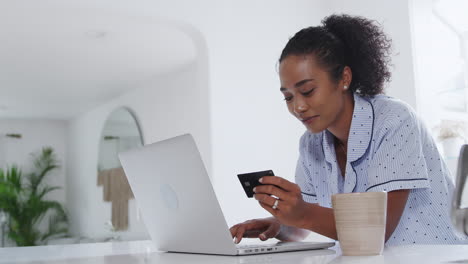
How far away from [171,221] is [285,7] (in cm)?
274

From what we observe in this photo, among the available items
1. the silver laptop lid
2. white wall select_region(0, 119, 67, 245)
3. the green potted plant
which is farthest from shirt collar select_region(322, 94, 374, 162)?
white wall select_region(0, 119, 67, 245)

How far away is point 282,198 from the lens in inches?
41.0

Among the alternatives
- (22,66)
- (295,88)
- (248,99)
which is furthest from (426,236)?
(22,66)

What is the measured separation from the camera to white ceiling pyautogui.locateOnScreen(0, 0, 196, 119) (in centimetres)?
Result: 364

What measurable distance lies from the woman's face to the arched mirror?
4626mm

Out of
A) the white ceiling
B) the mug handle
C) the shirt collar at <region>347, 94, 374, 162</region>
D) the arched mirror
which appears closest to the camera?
the mug handle

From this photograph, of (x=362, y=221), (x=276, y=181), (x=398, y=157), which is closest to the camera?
(x=362, y=221)

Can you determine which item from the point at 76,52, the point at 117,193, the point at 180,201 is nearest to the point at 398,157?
the point at 180,201

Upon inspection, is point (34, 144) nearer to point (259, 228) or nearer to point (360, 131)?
point (259, 228)

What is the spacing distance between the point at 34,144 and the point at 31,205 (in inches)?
47.0

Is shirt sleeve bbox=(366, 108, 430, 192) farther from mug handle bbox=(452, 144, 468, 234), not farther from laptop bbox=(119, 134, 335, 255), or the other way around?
mug handle bbox=(452, 144, 468, 234)

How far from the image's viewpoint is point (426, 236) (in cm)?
132

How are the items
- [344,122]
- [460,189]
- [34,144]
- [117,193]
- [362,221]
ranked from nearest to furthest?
[460,189]
[362,221]
[344,122]
[117,193]
[34,144]

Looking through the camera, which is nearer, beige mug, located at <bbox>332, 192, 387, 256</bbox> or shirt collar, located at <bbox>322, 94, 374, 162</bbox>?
beige mug, located at <bbox>332, 192, 387, 256</bbox>
